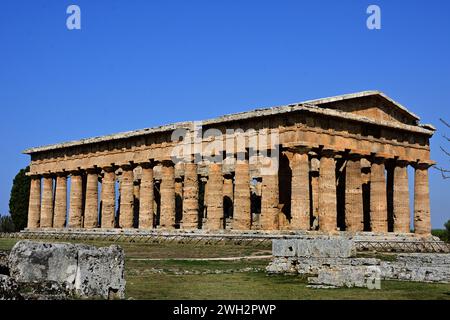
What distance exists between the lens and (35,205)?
182ft

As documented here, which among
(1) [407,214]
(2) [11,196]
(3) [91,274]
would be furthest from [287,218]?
(2) [11,196]

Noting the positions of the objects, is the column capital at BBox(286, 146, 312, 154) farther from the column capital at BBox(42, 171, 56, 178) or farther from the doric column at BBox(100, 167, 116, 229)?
the column capital at BBox(42, 171, 56, 178)

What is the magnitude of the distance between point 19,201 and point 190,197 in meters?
28.5

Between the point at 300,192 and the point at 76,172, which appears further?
the point at 76,172

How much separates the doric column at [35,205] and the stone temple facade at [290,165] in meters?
8.28

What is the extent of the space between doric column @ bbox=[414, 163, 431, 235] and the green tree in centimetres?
3793

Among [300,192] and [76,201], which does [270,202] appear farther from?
[76,201]

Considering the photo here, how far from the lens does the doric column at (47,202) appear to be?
176 feet

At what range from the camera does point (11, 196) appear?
63844mm

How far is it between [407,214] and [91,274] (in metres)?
32.8

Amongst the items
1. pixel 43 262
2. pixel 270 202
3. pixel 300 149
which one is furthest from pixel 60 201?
pixel 43 262

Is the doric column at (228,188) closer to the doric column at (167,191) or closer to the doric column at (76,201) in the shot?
the doric column at (167,191)

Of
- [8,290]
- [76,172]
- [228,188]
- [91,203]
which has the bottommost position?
[8,290]

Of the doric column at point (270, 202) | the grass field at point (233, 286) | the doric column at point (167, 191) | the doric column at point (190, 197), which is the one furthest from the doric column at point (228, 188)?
the grass field at point (233, 286)
